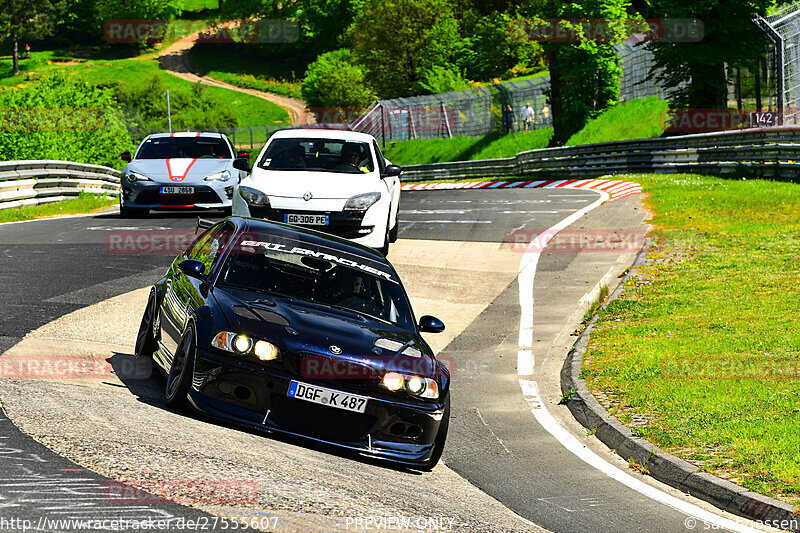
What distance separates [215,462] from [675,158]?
92.4 ft

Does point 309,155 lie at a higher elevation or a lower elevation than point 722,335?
higher

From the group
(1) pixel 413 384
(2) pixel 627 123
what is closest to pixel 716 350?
(1) pixel 413 384

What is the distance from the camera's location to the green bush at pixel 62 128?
39062 mm

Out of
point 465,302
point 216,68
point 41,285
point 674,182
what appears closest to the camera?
point 41,285

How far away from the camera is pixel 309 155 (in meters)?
15.3

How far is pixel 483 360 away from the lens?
11.7 meters

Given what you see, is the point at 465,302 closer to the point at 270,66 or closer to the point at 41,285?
the point at 41,285

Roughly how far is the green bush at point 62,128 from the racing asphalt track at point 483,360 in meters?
A: 19.4

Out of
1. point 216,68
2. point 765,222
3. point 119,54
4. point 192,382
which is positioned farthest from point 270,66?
point 192,382

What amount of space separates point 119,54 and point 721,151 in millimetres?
126787

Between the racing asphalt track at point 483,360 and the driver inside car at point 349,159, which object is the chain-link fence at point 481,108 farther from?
the driver inside car at point 349,159

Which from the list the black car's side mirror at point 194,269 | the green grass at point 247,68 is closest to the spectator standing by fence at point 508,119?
the black car's side mirror at point 194,269

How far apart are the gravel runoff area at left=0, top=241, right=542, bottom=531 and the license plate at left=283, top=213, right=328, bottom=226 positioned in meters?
5.12

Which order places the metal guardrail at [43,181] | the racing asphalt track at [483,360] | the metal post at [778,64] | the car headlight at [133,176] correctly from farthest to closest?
1. the metal post at [778,64]
2. the metal guardrail at [43,181]
3. the car headlight at [133,176]
4. the racing asphalt track at [483,360]
